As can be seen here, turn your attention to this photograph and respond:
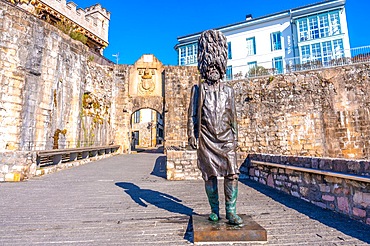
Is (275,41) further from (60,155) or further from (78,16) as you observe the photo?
(60,155)

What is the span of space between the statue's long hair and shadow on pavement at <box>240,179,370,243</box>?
255 centimetres

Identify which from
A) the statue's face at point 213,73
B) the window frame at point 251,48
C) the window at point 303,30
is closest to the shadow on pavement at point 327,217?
the statue's face at point 213,73

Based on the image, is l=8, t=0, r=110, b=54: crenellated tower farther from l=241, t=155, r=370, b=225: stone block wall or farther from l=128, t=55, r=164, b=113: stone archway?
l=241, t=155, r=370, b=225: stone block wall

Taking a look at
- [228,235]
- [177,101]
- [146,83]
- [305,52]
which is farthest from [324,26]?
[228,235]

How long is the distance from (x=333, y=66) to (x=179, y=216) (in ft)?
49.1

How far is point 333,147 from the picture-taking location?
1338 cm

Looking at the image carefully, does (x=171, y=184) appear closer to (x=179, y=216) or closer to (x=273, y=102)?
(x=179, y=216)

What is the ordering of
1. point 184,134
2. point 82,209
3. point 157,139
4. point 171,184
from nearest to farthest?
point 82,209, point 171,184, point 184,134, point 157,139

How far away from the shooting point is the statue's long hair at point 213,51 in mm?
2846

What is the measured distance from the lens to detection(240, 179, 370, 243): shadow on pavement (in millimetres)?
2678

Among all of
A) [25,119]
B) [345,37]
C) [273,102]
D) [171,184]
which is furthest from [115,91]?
[345,37]

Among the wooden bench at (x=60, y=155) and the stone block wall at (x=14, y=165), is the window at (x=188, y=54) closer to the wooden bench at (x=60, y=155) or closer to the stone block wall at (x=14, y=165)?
the wooden bench at (x=60, y=155)

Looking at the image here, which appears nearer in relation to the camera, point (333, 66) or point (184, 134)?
point (333, 66)

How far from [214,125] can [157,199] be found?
8.09ft
